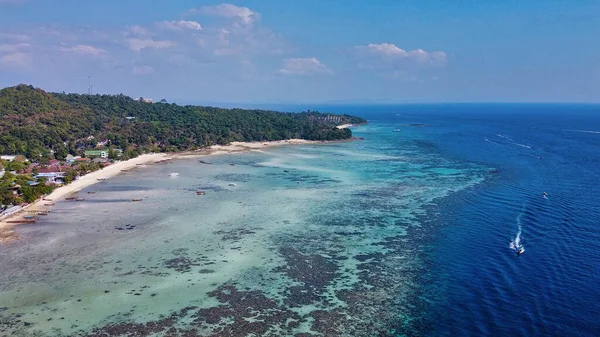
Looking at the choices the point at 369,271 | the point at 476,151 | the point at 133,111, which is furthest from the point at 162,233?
the point at 133,111

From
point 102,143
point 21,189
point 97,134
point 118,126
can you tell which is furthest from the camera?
point 118,126

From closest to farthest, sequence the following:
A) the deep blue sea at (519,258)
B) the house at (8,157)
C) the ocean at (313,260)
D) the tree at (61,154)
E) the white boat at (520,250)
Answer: the deep blue sea at (519,258), the ocean at (313,260), the white boat at (520,250), the house at (8,157), the tree at (61,154)

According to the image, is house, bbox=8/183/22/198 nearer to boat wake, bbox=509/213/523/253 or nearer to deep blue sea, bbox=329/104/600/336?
deep blue sea, bbox=329/104/600/336

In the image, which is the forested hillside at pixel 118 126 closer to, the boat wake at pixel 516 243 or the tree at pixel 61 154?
the tree at pixel 61 154

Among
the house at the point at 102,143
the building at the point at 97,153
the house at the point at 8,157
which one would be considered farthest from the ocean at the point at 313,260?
the house at the point at 102,143

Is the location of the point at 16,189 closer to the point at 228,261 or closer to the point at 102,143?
the point at 228,261

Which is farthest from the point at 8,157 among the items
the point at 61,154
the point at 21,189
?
the point at 21,189

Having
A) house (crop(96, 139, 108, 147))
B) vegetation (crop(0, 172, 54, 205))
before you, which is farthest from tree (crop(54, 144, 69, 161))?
vegetation (crop(0, 172, 54, 205))
